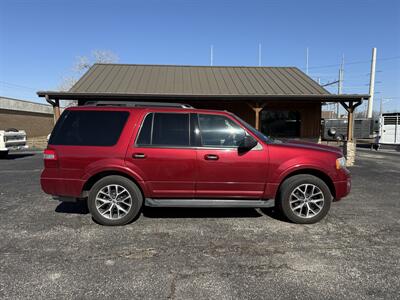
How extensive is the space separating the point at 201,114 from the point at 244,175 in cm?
121

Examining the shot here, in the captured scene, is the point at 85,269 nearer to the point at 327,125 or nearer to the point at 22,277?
the point at 22,277

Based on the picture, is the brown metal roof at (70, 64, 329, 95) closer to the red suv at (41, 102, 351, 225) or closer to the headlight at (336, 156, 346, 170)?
the red suv at (41, 102, 351, 225)

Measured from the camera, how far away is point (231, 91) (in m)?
12.8

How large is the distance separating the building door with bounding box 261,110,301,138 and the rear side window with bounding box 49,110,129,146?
1094cm

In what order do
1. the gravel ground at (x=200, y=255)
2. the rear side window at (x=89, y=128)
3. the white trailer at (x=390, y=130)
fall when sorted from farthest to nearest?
the white trailer at (x=390, y=130)
the rear side window at (x=89, y=128)
the gravel ground at (x=200, y=255)

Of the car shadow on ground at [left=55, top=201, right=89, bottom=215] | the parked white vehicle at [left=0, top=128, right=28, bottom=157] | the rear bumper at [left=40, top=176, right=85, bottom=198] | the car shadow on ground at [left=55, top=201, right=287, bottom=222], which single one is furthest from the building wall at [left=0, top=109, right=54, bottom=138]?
the rear bumper at [left=40, top=176, right=85, bottom=198]

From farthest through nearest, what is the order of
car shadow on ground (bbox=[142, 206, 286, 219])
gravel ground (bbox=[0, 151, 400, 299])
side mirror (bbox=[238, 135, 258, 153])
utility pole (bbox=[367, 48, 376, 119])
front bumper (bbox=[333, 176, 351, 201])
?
utility pole (bbox=[367, 48, 376, 119]) → car shadow on ground (bbox=[142, 206, 286, 219]) → front bumper (bbox=[333, 176, 351, 201]) → side mirror (bbox=[238, 135, 258, 153]) → gravel ground (bbox=[0, 151, 400, 299])

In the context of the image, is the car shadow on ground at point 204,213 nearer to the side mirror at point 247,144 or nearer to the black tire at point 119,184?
the black tire at point 119,184

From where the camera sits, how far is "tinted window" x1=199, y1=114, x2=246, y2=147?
4.71 meters

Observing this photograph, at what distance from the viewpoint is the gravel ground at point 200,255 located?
A: 9.50ft

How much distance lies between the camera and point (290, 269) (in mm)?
3295

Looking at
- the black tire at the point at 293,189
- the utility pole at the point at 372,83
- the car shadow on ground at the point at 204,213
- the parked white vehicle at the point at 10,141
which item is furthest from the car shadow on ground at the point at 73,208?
the utility pole at the point at 372,83

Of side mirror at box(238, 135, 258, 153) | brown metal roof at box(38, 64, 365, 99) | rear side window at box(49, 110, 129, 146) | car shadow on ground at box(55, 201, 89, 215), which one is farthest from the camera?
brown metal roof at box(38, 64, 365, 99)

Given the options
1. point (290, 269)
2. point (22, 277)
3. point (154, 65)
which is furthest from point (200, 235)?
point (154, 65)
